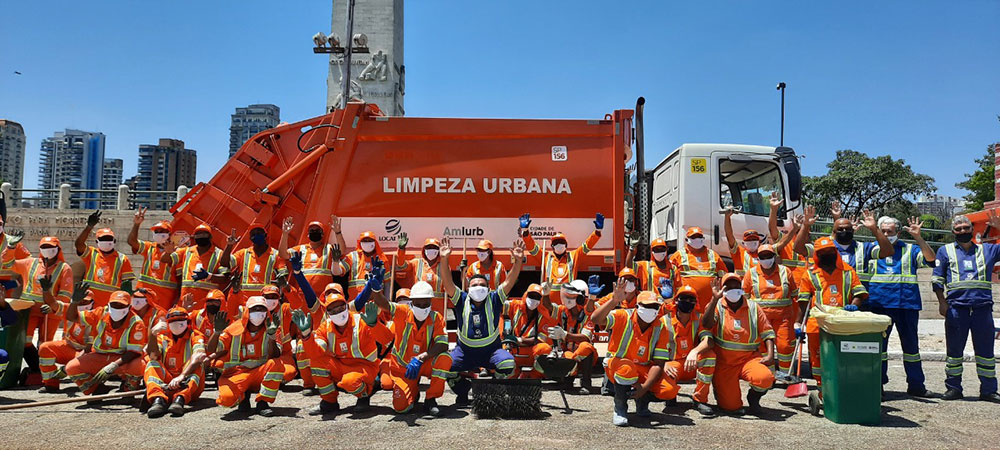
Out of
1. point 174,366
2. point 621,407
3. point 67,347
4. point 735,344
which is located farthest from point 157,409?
point 735,344

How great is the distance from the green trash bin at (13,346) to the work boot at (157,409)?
81.7 inches

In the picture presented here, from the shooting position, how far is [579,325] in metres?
6.08

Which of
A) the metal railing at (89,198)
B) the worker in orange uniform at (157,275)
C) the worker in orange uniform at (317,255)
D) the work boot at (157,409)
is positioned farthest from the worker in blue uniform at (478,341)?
the metal railing at (89,198)

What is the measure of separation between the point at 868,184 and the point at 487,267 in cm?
3021

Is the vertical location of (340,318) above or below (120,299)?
below

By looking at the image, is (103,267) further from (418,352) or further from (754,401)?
(754,401)

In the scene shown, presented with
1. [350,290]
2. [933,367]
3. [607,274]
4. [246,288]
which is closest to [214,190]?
[246,288]

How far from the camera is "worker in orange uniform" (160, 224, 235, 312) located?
6867mm

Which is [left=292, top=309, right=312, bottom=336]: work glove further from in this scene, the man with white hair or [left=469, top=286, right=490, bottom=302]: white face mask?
the man with white hair

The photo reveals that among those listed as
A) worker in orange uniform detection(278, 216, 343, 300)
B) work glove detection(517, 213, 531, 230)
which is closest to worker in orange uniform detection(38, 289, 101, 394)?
worker in orange uniform detection(278, 216, 343, 300)

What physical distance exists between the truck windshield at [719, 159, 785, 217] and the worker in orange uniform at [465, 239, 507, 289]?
2836 millimetres

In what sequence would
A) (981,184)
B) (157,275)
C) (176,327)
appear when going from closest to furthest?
(176,327) < (157,275) < (981,184)

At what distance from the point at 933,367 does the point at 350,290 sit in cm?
690

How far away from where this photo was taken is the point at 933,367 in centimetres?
765
